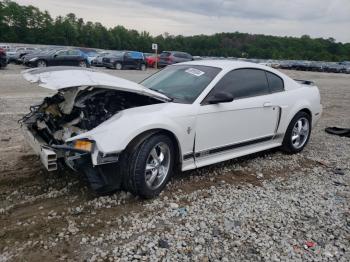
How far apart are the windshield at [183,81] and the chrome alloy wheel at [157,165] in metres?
0.70

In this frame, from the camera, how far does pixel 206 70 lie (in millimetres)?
4891

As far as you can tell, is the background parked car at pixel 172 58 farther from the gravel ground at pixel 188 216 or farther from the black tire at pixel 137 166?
the black tire at pixel 137 166

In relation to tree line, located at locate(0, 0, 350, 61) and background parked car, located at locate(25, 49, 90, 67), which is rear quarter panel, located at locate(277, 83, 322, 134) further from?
tree line, located at locate(0, 0, 350, 61)

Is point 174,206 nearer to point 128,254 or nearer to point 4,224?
point 128,254

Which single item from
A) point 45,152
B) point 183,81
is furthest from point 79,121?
point 183,81

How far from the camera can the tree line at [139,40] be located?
82.9m

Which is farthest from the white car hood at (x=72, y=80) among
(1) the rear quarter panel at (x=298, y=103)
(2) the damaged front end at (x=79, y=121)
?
(1) the rear quarter panel at (x=298, y=103)

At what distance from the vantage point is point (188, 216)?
→ 366 centimetres

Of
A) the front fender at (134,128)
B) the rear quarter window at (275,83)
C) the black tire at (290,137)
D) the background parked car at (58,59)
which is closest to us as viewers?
the front fender at (134,128)

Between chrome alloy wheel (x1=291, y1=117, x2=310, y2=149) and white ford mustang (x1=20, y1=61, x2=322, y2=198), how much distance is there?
25 centimetres

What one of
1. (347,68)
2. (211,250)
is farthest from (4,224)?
(347,68)

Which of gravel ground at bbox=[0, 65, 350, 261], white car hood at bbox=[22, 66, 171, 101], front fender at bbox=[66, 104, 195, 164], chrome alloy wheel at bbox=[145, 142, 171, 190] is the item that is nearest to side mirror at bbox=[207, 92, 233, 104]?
front fender at bbox=[66, 104, 195, 164]

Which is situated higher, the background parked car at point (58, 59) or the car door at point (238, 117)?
the car door at point (238, 117)

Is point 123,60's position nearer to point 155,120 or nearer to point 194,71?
point 194,71
